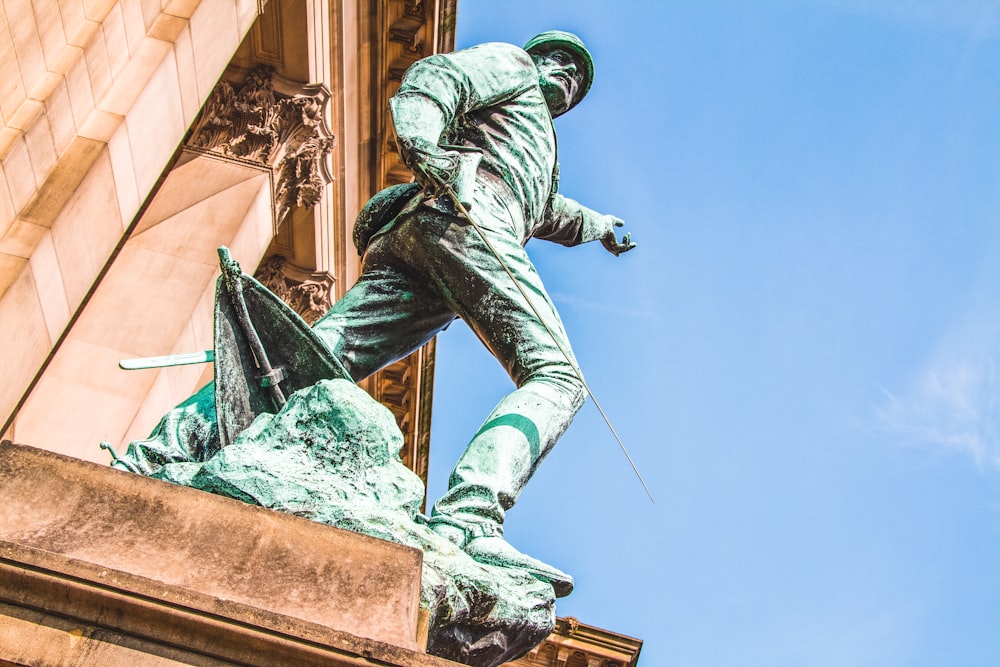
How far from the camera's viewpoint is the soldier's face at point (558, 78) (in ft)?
18.0

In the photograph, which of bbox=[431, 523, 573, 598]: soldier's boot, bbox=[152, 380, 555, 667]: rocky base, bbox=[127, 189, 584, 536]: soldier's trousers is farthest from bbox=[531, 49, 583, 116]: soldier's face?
bbox=[431, 523, 573, 598]: soldier's boot

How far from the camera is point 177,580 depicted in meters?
2.45

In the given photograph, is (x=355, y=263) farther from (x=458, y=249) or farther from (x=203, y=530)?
(x=203, y=530)

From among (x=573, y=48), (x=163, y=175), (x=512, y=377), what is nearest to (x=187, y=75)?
(x=163, y=175)

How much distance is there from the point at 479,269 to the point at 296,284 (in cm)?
914

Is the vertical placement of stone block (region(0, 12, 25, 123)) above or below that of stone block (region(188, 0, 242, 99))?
below

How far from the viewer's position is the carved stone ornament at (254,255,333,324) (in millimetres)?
12922

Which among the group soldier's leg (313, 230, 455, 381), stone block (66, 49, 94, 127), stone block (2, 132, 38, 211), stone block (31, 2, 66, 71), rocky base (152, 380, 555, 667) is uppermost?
stone block (31, 2, 66, 71)

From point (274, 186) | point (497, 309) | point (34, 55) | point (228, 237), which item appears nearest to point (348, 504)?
point (497, 309)

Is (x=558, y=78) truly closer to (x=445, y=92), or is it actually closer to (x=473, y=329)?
(x=445, y=92)

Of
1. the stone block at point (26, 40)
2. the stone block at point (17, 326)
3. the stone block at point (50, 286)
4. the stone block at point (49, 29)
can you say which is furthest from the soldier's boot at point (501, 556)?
the stone block at point (49, 29)

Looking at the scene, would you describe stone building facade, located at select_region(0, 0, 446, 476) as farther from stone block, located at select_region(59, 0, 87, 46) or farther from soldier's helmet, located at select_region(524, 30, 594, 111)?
soldier's helmet, located at select_region(524, 30, 594, 111)

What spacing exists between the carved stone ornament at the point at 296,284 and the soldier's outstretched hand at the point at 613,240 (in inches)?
282

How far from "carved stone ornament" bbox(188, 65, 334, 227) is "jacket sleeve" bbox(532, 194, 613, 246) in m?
6.32
